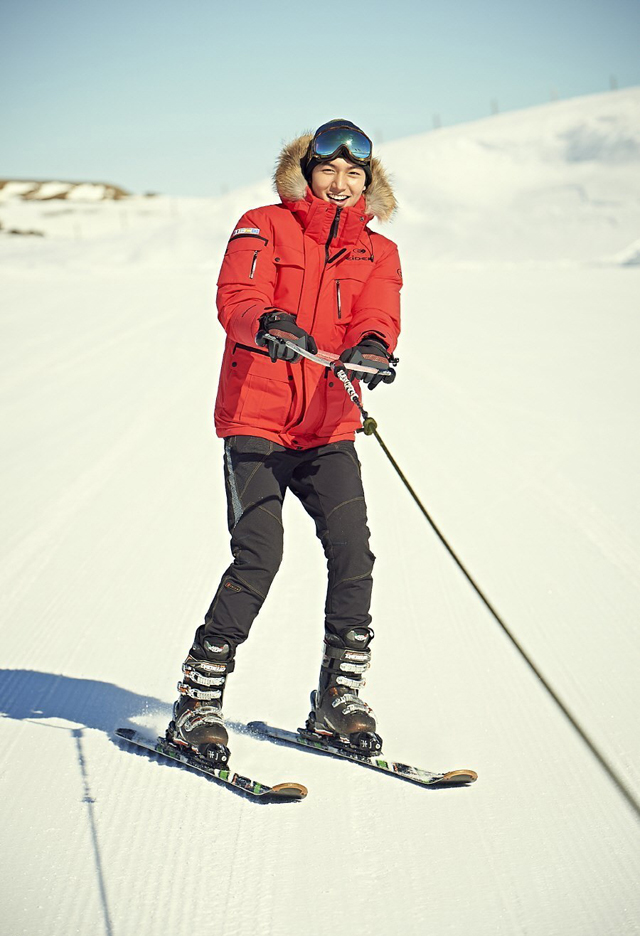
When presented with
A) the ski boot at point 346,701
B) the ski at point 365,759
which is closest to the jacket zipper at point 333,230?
the ski boot at point 346,701

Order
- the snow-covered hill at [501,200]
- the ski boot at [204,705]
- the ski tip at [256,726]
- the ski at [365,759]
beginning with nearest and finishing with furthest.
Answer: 1. the ski at [365,759]
2. the ski boot at [204,705]
3. the ski tip at [256,726]
4. the snow-covered hill at [501,200]

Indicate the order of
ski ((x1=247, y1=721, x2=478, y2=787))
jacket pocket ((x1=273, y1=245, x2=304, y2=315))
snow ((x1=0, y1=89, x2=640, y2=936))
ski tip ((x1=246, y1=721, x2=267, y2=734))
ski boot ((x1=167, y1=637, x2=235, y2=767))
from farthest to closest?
ski tip ((x1=246, y1=721, x2=267, y2=734))
jacket pocket ((x1=273, y1=245, x2=304, y2=315))
ski boot ((x1=167, y1=637, x2=235, y2=767))
ski ((x1=247, y1=721, x2=478, y2=787))
snow ((x1=0, y1=89, x2=640, y2=936))

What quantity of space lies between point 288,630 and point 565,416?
4924 mm

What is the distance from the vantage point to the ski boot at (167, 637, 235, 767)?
2.84m

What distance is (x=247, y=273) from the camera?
9.54 ft

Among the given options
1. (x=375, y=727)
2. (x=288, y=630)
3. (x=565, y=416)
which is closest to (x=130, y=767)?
(x=375, y=727)

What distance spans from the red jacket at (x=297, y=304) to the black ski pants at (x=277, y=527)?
0.08 m

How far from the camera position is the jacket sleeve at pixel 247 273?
2.87m

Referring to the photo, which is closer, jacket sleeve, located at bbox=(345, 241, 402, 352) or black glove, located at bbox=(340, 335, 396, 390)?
black glove, located at bbox=(340, 335, 396, 390)

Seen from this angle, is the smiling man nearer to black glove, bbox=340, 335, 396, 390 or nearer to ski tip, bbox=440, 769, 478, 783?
black glove, bbox=340, 335, 396, 390

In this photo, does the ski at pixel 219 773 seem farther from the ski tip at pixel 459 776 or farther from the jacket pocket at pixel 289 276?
the jacket pocket at pixel 289 276

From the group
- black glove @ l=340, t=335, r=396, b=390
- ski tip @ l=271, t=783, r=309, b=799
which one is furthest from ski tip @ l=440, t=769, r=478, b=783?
black glove @ l=340, t=335, r=396, b=390

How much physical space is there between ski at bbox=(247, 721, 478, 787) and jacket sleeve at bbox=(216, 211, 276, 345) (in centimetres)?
138

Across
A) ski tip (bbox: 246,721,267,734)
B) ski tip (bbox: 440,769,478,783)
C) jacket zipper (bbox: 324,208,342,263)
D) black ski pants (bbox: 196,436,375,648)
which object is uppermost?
jacket zipper (bbox: 324,208,342,263)
